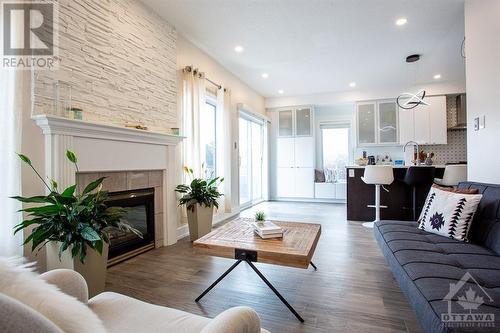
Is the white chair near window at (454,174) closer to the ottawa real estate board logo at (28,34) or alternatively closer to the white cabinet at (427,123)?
the white cabinet at (427,123)

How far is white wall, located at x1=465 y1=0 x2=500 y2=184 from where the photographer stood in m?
2.21

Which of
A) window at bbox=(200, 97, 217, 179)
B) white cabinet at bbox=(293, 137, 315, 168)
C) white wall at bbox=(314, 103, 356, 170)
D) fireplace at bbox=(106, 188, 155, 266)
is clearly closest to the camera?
fireplace at bbox=(106, 188, 155, 266)

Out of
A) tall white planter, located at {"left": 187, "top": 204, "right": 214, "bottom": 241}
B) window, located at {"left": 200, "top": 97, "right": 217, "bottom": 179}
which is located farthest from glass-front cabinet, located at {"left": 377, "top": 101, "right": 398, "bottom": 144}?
tall white planter, located at {"left": 187, "top": 204, "right": 214, "bottom": 241}

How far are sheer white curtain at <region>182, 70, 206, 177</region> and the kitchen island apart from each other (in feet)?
8.92

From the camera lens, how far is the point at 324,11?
3.07m

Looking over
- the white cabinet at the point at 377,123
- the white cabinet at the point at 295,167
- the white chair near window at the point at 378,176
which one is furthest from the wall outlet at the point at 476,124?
the white cabinet at the point at 295,167

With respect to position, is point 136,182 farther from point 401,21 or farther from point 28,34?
point 401,21

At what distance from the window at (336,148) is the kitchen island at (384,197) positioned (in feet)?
8.46

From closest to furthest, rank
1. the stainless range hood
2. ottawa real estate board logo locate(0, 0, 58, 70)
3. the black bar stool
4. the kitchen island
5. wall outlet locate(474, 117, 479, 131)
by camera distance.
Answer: ottawa real estate board logo locate(0, 0, 58, 70) → wall outlet locate(474, 117, 479, 131) → the black bar stool → the kitchen island → the stainless range hood

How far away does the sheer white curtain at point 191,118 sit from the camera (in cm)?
368

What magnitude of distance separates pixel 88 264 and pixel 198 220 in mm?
1583

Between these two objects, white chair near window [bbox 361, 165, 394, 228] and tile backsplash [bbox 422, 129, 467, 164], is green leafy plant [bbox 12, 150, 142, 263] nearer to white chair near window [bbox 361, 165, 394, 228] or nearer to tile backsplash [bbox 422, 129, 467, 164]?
white chair near window [bbox 361, 165, 394, 228]

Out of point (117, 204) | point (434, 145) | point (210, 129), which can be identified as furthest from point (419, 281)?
point (434, 145)

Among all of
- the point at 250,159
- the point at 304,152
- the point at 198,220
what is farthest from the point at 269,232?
the point at 304,152
